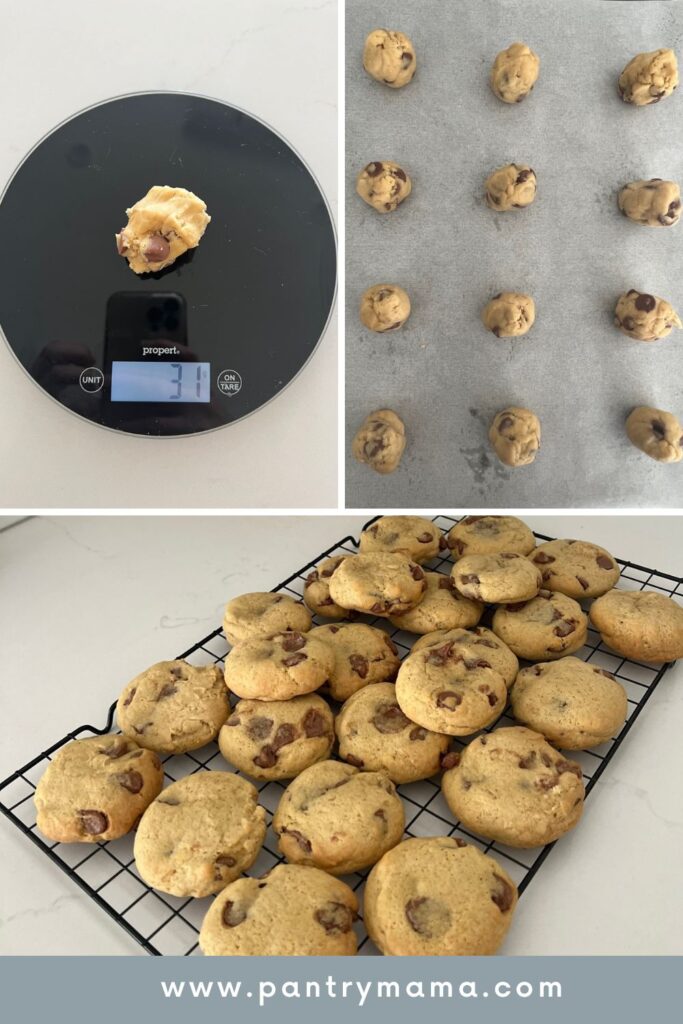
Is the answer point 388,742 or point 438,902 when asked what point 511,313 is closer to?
point 388,742

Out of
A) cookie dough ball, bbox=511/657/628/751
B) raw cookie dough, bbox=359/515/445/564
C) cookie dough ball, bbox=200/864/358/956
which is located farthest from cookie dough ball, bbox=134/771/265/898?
raw cookie dough, bbox=359/515/445/564

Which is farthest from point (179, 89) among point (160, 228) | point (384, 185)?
point (384, 185)

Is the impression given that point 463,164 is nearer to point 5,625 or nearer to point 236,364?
point 236,364

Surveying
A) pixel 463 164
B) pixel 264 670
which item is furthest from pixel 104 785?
pixel 463 164

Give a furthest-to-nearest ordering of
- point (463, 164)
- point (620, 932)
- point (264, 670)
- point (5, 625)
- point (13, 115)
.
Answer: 1. point (463, 164)
2. point (5, 625)
3. point (13, 115)
4. point (264, 670)
5. point (620, 932)

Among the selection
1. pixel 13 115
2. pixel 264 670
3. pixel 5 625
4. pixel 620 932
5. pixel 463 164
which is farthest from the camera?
pixel 463 164

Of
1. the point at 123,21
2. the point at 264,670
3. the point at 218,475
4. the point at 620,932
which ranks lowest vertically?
the point at 620,932

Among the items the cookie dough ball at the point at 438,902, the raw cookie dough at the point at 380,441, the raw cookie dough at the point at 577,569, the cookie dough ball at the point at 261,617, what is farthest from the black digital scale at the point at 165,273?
the cookie dough ball at the point at 438,902
